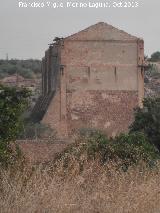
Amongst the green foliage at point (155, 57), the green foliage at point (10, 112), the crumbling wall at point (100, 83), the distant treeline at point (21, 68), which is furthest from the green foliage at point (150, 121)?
the green foliage at point (155, 57)

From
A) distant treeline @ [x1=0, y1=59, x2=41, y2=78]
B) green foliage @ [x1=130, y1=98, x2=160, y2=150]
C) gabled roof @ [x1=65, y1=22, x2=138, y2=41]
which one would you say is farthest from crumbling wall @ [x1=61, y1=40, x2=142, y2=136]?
distant treeline @ [x1=0, y1=59, x2=41, y2=78]

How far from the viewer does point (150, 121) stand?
93.1 feet

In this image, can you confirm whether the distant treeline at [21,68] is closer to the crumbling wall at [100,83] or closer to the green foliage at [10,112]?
the crumbling wall at [100,83]

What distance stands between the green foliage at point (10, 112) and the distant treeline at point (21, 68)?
198 ft

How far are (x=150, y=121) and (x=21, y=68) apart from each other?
56.8 metres

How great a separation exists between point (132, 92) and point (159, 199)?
40.4m

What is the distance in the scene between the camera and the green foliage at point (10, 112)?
1645cm

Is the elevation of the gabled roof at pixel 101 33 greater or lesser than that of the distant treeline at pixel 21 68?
greater

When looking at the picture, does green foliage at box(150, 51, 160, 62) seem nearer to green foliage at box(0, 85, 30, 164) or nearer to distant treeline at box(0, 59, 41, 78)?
distant treeline at box(0, 59, 41, 78)

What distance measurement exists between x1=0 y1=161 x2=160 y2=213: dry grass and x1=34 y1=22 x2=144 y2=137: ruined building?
126ft

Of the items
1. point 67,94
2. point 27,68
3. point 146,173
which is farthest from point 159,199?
point 27,68

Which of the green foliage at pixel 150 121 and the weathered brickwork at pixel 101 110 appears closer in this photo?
the green foliage at pixel 150 121

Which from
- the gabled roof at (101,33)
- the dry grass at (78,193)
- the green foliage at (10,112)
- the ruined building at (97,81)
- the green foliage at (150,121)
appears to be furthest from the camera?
the ruined building at (97,81)

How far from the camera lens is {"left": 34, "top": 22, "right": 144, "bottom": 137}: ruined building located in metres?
48.4
